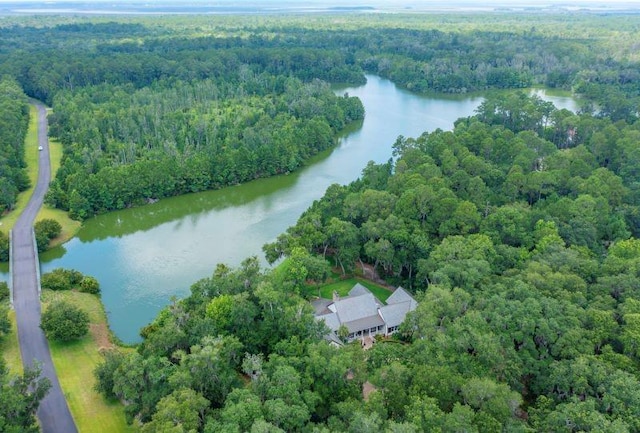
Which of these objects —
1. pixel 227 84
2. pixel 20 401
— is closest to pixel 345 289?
pixel 20 401

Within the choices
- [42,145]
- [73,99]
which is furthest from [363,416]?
[73,99]

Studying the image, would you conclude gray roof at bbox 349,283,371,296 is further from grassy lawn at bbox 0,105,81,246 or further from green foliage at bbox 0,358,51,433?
grassy lawn at bbox 0,105,81,246

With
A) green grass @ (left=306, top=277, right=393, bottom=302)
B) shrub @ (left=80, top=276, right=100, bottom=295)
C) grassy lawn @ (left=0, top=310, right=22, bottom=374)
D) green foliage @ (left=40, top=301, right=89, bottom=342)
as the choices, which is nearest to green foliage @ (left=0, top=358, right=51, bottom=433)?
grassy lawn @ (left=0, top=310, right=22, bottom=374)

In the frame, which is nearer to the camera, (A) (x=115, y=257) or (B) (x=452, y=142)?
(A) (x=115, y=257)

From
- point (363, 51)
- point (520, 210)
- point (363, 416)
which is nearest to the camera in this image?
point (363, 416)

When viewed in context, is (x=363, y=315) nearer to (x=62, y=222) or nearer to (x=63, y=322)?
(x=63, y=322)

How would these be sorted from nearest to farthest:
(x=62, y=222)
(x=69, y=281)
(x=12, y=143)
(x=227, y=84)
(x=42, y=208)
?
(x=69, y=281) → (x=62, y=222) → (x=42, y=208) → (x=12, y=143) → (x=227, y=84)

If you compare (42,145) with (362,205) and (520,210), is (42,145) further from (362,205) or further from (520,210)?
(520,210)
